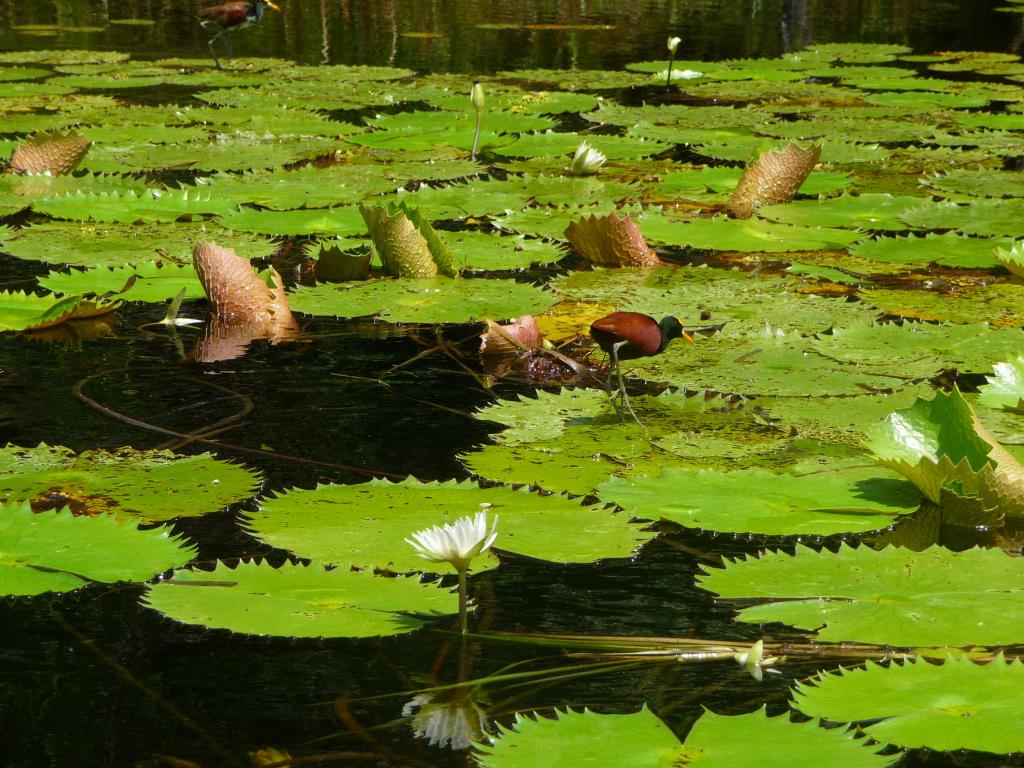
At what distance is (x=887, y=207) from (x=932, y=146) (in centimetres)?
178

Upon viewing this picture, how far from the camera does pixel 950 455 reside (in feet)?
7.42

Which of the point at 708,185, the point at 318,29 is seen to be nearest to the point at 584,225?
the point at 708,185

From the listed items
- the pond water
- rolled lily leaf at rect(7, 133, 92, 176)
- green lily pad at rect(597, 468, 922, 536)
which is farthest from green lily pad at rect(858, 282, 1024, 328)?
rolled lily leaf at rect(7, 133, 92, 176)

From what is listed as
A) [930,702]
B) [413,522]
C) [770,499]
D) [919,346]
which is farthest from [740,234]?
[930,702]

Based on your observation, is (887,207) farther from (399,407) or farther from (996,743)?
(996,743)

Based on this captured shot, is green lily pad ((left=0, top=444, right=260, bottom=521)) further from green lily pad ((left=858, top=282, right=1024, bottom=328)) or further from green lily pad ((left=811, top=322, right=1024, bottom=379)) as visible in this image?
green lily pad ((left=858, top=282, right=1024, bottom=328))

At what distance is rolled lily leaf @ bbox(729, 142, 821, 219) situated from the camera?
4680 mm

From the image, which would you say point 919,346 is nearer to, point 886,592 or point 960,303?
point 960,303

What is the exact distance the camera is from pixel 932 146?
247 inches

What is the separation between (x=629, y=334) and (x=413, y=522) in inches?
27.5

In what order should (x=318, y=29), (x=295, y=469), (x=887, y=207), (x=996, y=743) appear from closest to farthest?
1. (x=996, y=743)
2. (x=295, y=469)
3. (x=887, y=207)
4. (x=318, y=29)

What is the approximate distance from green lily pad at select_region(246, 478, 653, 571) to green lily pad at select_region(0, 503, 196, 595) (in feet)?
0.53

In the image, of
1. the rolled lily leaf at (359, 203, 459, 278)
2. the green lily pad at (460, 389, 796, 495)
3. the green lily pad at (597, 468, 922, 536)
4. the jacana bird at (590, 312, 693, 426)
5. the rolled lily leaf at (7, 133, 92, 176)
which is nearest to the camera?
the green lily pad at (597, 468, 922, 536)

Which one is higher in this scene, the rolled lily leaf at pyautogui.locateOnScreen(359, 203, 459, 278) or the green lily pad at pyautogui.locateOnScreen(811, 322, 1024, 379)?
the rolled lily leaf at pyautogui.locateOnScreen(359, 203, 459, 278)
